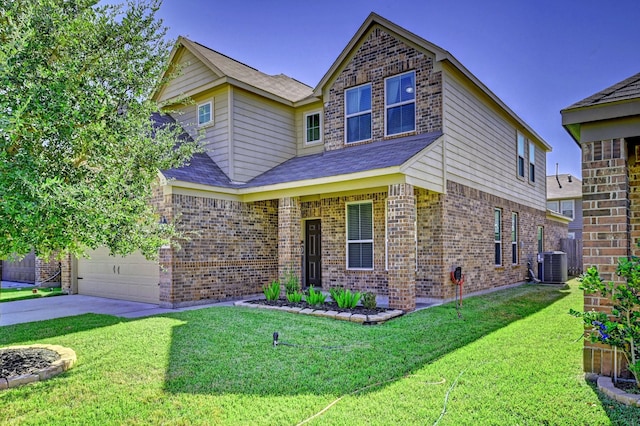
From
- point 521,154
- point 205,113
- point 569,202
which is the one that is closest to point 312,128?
point 205,113

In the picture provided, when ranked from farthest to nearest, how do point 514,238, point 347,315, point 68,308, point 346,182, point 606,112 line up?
1. point 514,238
2. point 68,308
3. point 346,182
4. point 347,315
5. point 606,112

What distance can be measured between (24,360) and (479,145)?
38.5ft

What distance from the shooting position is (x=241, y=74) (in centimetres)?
1314

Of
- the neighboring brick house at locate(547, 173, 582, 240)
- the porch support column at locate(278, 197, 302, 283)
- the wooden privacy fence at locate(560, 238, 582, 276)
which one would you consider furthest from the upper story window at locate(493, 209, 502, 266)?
the neighboring brick house at locate(547, 173, 582, 240)

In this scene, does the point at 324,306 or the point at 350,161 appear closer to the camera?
the point at 324,306

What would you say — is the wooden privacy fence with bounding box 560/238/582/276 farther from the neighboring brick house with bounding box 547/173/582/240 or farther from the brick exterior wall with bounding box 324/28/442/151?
the brick exterior wall with bounding box 324/28/442/151

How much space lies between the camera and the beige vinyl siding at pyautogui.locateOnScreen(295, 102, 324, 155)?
13.3 metres

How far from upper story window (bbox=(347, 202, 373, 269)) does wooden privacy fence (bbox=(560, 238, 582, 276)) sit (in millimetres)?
13233

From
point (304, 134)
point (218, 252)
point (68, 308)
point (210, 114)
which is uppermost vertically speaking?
point (210, 114)

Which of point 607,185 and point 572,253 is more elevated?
point 607,185

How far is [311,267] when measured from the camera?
507 inches

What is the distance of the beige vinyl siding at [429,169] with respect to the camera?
352 inches

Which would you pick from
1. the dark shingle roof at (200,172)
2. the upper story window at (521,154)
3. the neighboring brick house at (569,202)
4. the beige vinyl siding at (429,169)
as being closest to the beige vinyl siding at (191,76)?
the dark shingle roof at (200,172)

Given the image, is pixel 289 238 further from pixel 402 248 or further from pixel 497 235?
pixel 497 235
